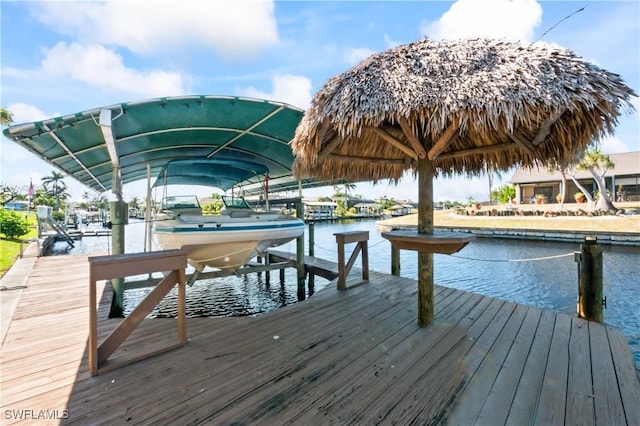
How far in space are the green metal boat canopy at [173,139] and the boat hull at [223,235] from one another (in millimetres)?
1393

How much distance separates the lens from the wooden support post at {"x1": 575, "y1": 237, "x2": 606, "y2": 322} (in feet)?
11.7

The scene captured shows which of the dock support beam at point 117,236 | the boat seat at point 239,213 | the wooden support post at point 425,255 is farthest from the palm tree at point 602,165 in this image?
the dock support beam at point 117,236

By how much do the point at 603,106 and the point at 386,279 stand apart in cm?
385

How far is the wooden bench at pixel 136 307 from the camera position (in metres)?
2.33

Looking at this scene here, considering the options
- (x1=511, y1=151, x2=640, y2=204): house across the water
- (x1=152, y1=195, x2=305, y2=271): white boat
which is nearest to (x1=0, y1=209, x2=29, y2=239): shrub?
(x1=152, y1=195, x2=305, y2=271): white boat

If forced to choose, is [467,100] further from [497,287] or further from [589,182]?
[589,182]

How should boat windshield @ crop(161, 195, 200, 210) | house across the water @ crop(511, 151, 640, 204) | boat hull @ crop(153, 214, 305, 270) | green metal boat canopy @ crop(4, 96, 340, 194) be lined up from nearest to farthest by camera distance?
1. green metal boat canopy @ crop(4, 96, 340, 194)
2. boat hull @ crop(153, 214, 305, 270)
3. boat windshield @ crop(161, 195, 200, 210)
4. house across the water @ crop(511, 151, 640, 204)

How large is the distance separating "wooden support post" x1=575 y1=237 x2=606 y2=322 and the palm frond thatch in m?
1.25

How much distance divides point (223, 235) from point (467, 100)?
3.67m

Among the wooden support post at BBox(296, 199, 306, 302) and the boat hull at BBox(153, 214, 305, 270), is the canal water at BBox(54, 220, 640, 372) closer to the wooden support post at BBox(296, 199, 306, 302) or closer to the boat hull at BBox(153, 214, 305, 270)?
the wooden support post at BBox(296, 199, 306, 302)

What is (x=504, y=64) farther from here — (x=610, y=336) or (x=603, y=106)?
(x=610, y=336)

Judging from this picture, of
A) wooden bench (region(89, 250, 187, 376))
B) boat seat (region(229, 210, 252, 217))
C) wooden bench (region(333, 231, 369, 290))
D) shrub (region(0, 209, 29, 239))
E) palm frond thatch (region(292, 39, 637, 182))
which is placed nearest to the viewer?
wooden bench (region(89, 250, 187, 376))

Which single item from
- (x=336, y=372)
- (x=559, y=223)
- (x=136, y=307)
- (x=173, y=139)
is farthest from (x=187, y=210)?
(x=559, y=223)

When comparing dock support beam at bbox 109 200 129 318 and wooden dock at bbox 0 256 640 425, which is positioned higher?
dock support beam at bbox 109 200 129 318
